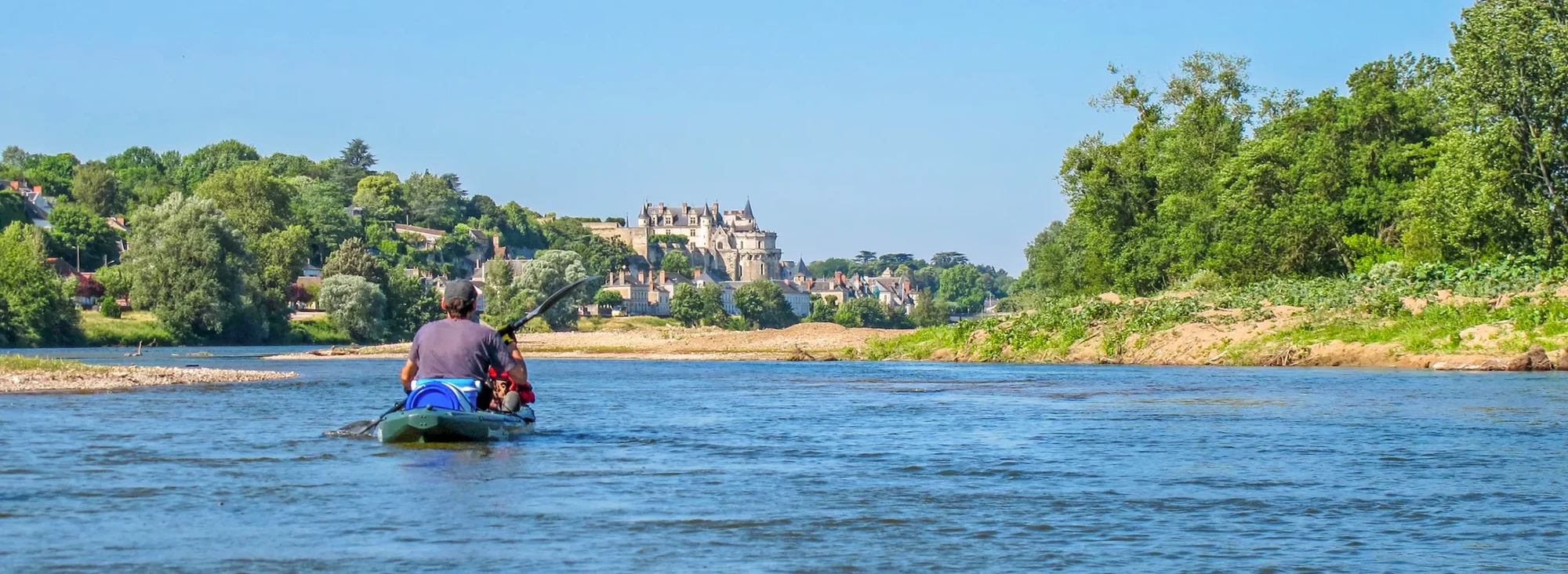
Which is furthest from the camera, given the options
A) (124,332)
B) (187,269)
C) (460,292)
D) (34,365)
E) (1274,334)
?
(187,269)

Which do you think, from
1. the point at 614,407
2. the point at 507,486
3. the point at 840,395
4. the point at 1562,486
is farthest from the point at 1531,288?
the point at 507,486

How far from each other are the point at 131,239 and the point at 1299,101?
67.7 metres

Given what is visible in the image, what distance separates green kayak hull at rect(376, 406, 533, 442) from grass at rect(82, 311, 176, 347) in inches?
3129

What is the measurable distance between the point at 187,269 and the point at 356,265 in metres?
26.1

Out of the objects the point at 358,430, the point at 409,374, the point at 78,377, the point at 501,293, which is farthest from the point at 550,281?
the point at 409,374

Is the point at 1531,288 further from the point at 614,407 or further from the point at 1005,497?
the point at 1005,497

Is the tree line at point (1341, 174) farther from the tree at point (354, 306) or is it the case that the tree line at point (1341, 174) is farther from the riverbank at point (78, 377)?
the tree at point (354, 306)

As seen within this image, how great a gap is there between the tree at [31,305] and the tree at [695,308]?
92483mm

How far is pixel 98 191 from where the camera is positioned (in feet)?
586

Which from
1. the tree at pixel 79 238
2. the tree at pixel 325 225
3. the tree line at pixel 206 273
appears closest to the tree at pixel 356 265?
the tree line at pixel 206 273

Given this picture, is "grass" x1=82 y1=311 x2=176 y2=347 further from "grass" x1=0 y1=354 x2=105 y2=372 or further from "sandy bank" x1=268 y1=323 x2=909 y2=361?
"grass" x1=0 y1=354 x2=105 y2=372

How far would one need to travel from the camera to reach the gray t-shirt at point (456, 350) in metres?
17.9

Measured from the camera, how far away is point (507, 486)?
15055 mm

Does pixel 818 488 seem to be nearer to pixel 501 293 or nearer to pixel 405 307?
pixel 405 307
